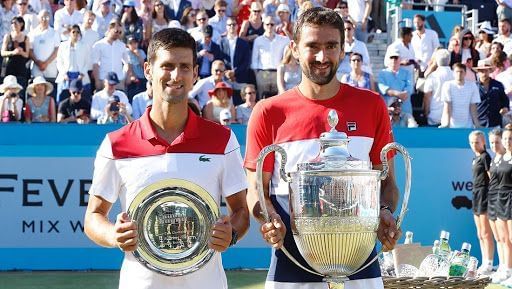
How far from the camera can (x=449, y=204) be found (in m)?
12.1

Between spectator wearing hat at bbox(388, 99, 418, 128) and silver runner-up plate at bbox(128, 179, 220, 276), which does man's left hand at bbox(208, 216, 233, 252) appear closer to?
silver runner-up plate at bbox(128, 179, 220, 276)

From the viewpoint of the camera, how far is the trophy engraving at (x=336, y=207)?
Answer: 143 inches

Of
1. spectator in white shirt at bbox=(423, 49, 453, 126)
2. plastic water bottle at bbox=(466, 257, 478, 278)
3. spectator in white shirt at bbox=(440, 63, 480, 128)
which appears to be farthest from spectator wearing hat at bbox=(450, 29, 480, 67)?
plastic water bottle at bbox=(466, 257, 478, 278)

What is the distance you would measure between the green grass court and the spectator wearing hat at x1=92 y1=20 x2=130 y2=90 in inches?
120

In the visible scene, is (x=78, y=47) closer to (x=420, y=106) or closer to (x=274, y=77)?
(x=274, y=77)

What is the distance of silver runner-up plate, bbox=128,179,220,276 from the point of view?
11.9 ft

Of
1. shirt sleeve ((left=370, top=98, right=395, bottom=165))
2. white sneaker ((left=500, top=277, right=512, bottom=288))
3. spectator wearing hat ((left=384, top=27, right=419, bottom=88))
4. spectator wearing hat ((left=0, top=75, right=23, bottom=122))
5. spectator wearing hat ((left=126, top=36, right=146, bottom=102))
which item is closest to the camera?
shirt sleeve ((left=370, top=98, right=395, bottom=165))

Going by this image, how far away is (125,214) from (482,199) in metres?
8.45

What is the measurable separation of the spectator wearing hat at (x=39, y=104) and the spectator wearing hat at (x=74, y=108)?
0.36ft

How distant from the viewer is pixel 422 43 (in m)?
15.7

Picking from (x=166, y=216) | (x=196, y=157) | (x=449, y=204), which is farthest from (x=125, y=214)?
(x=449, y=204)

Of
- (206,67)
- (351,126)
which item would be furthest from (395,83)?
(351,126)

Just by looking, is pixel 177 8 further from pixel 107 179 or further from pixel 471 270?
pixel 107 179

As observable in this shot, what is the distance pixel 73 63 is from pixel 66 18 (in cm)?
119
